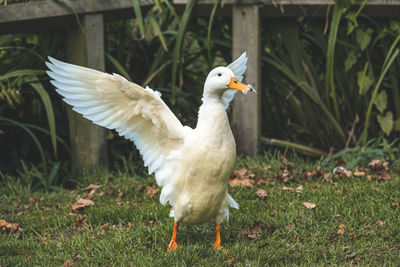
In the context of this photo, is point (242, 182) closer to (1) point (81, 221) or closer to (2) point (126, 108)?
(1) point (81, 221)

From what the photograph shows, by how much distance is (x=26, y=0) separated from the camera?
466 cm

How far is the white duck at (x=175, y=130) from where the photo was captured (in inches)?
117

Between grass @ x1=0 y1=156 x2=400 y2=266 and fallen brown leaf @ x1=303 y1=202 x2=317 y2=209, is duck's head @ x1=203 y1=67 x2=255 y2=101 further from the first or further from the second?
fallen brown leaf @ x1=303 y1=202 x2=317 y2=209

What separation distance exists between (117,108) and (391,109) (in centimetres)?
283

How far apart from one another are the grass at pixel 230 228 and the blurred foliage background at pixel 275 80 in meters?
0.60

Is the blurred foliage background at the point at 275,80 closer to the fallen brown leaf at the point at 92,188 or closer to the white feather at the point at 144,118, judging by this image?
the fallen brown leaf at the point at 92,188

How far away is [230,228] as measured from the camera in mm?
3436

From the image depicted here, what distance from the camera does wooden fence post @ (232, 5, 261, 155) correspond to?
4.82 m

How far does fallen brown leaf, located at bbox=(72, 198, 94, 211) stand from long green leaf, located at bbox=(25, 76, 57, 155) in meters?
0.48

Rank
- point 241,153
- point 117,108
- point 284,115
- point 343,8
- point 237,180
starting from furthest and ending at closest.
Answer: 1. point 284,115
2. point 241,153
3. point 343,8
4. point 237,180
5. point 117,108

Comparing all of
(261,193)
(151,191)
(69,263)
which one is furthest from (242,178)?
(69,263)

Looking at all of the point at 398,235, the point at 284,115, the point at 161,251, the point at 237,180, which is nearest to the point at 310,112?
the point at 284,115

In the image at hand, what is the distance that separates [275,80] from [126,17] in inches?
57.9

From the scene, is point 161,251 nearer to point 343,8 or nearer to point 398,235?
point 398,235
